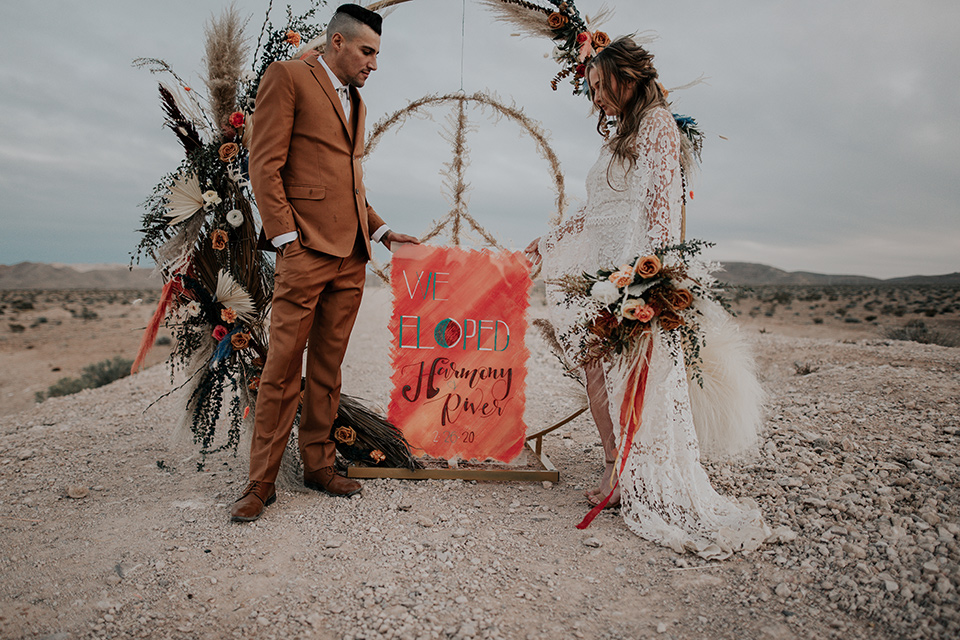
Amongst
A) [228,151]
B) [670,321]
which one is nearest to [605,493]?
[670,321]

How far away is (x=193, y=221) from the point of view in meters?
3.31

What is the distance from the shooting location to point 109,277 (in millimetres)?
88438

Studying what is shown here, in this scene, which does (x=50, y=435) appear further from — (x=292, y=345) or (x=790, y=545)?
(x=790, y=545)

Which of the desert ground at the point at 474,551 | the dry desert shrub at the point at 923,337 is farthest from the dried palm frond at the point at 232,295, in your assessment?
the dry desert shrub at the point at 923,337

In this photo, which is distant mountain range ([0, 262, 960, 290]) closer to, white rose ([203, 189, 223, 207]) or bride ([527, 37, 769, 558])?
bride ([527, 37, 769, 558])

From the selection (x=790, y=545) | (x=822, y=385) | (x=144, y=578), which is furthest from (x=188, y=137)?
(x=822, y=385)

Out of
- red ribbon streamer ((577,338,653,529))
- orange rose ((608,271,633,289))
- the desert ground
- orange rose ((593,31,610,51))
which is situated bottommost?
the desert ground

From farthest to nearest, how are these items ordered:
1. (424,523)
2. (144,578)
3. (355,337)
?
(355,337), (424,523), (144,578)

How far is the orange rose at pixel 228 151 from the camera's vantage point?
319 cm

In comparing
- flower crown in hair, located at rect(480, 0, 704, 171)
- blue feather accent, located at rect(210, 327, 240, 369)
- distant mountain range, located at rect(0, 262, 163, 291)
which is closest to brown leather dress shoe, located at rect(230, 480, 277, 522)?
blue feather accent, located at rect(210, 327, 240, 369)

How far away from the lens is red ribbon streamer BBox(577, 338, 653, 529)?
289 cm

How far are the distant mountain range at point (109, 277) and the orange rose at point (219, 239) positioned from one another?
245ft

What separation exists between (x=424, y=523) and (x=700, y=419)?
5.19 feet

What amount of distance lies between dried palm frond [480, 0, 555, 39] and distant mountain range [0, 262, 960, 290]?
73.5 m
